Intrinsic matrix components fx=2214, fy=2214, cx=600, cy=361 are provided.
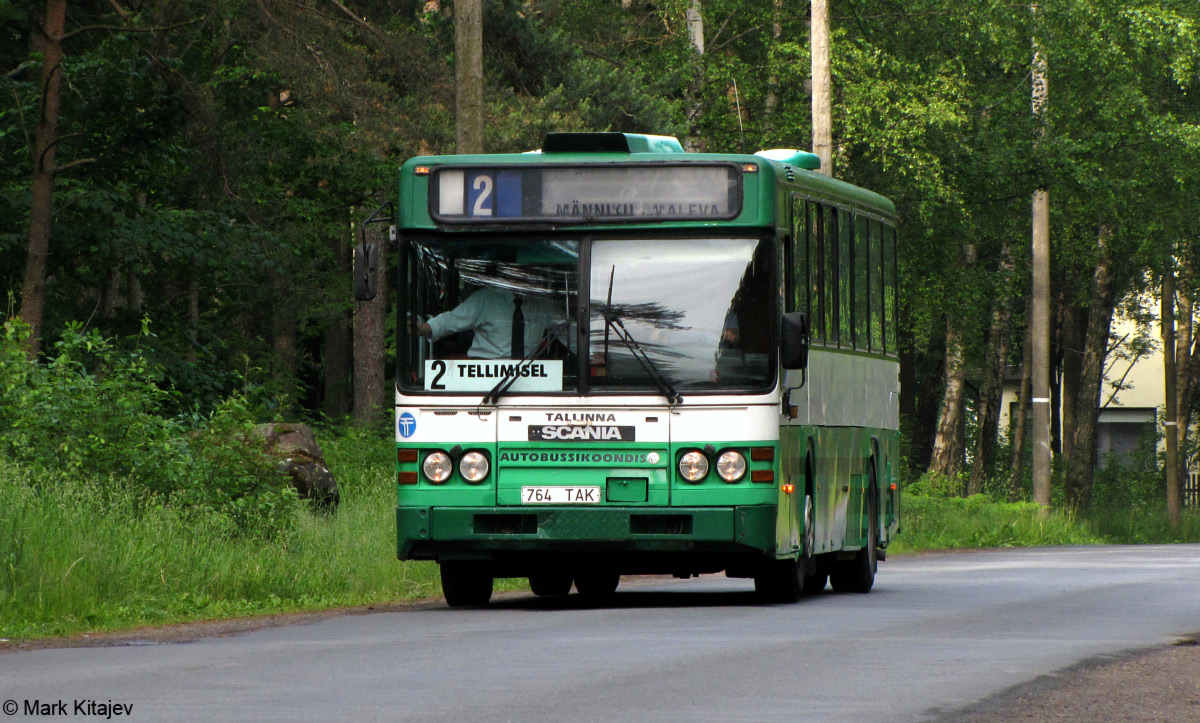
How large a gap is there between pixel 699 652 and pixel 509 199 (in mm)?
4582

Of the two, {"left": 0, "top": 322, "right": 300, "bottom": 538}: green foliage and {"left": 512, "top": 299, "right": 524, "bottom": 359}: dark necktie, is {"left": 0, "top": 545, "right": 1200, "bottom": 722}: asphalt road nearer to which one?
{"left": 512, "top": 299, "right": 524, "bottom": 359}: dark necktie

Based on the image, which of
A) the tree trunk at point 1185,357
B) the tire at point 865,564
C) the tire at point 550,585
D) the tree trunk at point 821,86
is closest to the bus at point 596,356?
the tire at point 550,585

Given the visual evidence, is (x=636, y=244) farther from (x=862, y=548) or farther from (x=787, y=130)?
(x=787, y=130)

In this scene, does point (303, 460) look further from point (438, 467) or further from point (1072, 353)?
point (1072, 353)

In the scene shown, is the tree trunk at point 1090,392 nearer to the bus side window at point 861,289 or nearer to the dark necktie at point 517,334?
the bus side window at point 861,289

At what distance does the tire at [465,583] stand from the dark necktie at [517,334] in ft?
6.06

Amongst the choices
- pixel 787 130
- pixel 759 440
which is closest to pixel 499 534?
pixel 759 440

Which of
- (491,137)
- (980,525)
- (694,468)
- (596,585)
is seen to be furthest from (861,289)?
(980,525)

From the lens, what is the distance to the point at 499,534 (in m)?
15.1

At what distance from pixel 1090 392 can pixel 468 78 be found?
105 ft

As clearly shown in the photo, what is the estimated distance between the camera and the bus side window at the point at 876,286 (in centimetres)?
1927

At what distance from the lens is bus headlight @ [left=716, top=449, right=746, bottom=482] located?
49.5 feet

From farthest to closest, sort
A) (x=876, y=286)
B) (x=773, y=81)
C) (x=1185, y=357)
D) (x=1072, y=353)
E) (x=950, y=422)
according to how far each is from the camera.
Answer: (x=1072, y=353)
(x=1185, y=357)
(x=950, y=422)
(x=773, y=81)
(x=876, y=286)

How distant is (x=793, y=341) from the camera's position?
48.9 ft
